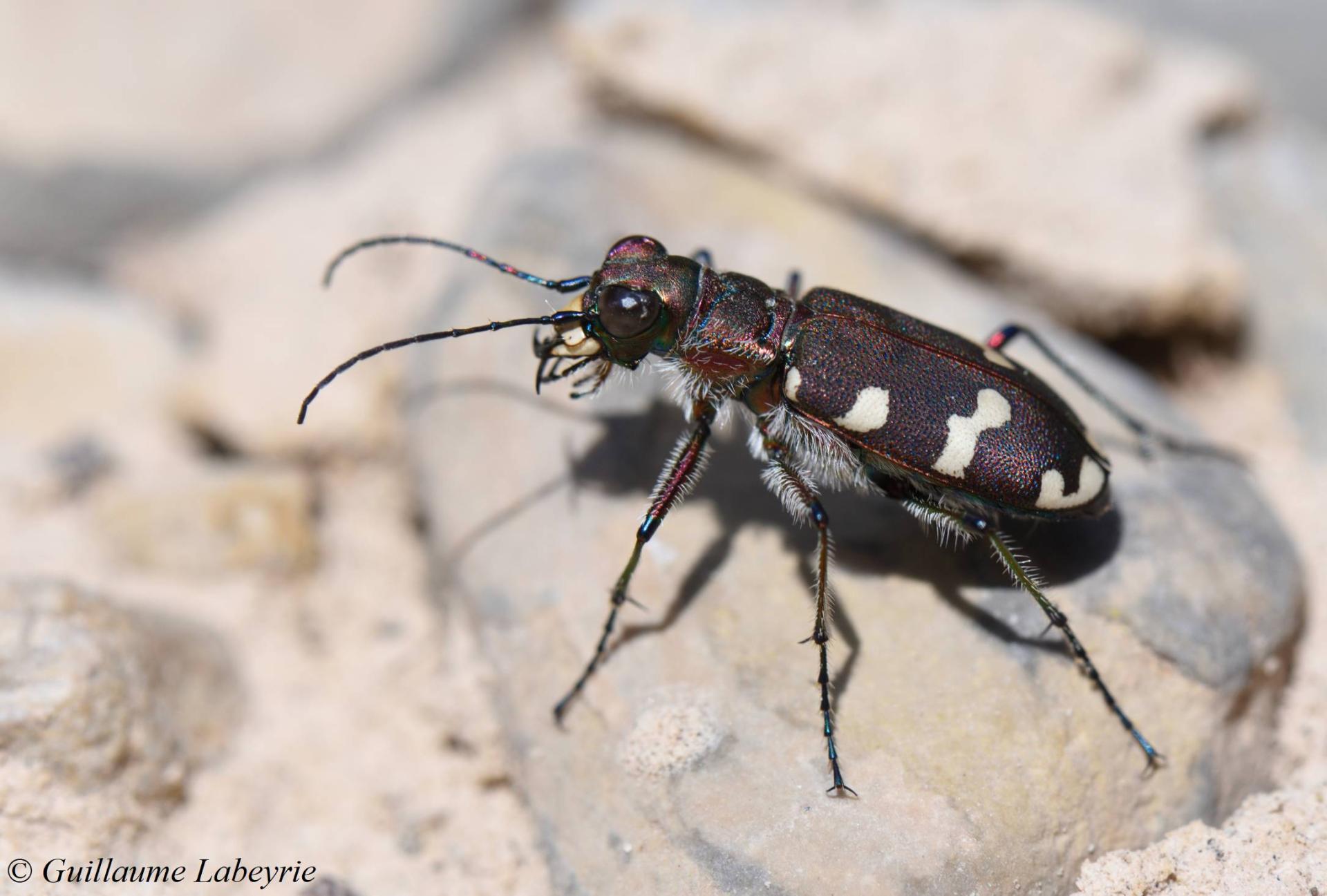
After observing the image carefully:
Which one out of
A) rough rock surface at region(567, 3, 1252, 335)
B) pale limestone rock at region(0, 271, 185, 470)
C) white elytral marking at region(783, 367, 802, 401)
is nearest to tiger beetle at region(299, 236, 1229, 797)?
white elytral marking at region(783, 367, 802, 401)

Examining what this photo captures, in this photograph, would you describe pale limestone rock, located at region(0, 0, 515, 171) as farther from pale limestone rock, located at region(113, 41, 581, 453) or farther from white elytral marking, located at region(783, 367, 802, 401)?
white elytral marking, located at region(783, 367, 802, 401)

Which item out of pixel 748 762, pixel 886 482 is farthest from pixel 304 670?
pixel 886 482

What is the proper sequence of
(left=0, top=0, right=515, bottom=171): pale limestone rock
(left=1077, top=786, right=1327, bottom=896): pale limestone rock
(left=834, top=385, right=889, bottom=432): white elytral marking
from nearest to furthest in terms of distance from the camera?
1. (left=1077, top=786, right=1327, bottom=896): pale limestone rock
2. (left=834, top=385, right=889, bottom=432): white elytral marking
3. (left=0, top=0, right=515, bottom=171): pale limestone rock

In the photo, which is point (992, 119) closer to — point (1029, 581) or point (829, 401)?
point (829, 401)

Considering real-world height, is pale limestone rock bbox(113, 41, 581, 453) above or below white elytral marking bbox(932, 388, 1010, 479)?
below

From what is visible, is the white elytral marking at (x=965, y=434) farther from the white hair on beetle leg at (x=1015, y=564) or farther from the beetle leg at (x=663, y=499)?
the beetle leg at (x=663, y=499)

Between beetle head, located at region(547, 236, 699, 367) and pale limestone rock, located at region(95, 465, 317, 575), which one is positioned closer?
beetle head, located at region(547, 236, 699, 367)
